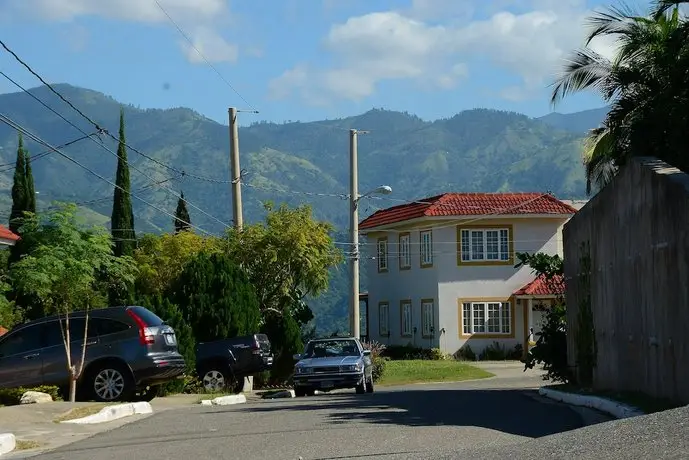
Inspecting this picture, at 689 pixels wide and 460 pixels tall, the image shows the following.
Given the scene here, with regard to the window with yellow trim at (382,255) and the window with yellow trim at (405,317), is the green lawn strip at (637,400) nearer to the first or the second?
the window with yellow trim at (405,317)

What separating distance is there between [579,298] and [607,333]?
10.0 feet

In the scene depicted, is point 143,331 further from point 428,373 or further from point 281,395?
point 428,373

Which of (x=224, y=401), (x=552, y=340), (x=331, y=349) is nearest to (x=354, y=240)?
(x=331, y=349)

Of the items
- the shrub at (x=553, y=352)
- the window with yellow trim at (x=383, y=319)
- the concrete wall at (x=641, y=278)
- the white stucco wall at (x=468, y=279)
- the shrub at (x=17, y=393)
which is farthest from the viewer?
the window with yellow trim at (x=383, y=319)

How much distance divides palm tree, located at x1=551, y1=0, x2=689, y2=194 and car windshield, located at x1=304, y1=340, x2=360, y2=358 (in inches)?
292

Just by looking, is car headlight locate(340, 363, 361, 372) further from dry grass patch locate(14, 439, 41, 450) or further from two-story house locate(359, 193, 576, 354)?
two-story house locate(359, 193, 576, 354)

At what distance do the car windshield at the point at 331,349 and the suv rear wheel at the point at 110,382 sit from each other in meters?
7.90

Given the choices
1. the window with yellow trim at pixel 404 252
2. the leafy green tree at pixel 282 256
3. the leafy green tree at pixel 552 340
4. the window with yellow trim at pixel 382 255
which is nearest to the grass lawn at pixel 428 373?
the leafy green tree at pixel 282 256

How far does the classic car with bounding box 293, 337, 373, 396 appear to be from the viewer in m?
29.5

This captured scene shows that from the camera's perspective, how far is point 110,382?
23.5m

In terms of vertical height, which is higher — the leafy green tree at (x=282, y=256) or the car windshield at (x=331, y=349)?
the leafy green tree at (x=282, y=256)

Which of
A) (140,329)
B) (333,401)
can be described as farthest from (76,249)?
(333,401)

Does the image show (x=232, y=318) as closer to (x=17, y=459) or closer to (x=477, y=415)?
(x=477, y=415)

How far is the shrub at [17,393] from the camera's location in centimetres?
2295
